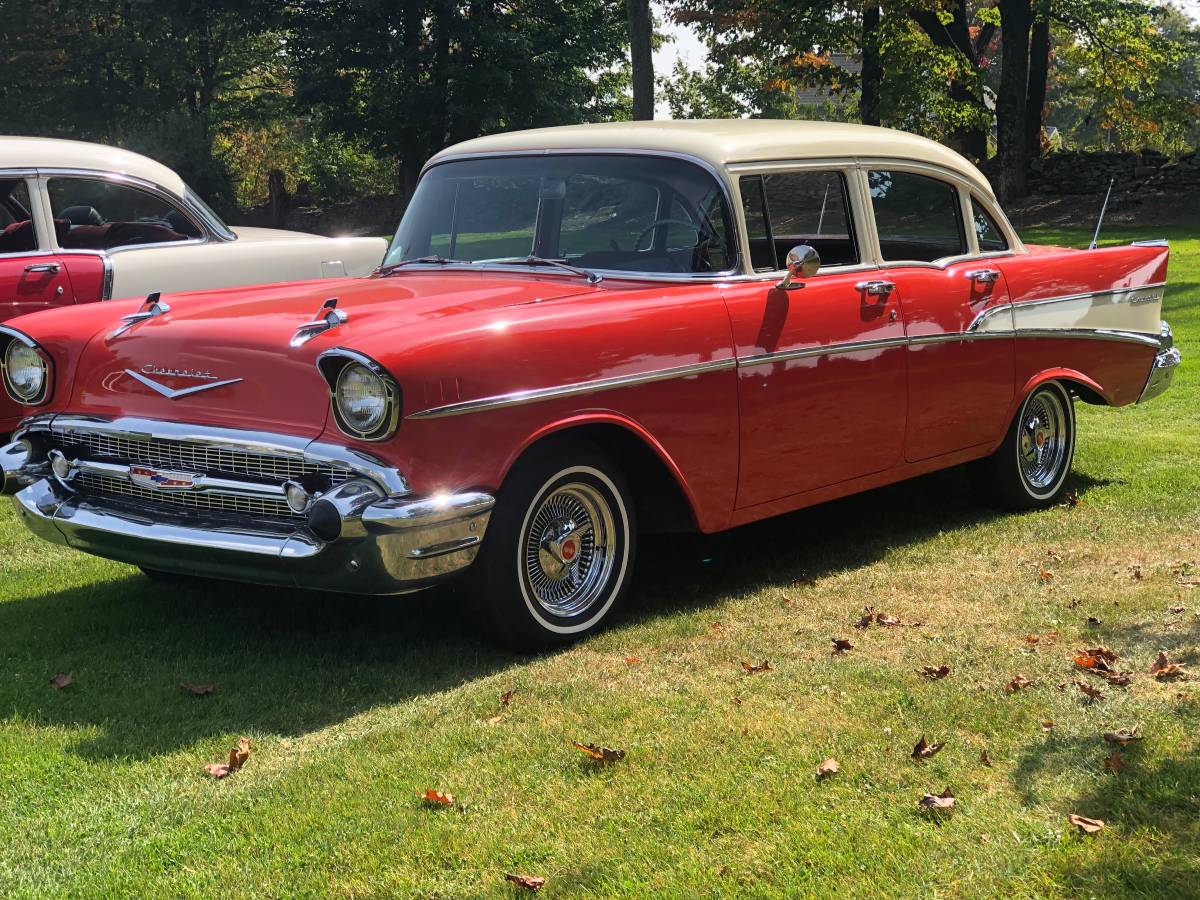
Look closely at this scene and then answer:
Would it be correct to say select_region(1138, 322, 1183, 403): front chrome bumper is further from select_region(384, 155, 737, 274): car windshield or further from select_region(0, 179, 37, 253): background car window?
select_region(0, 179, 37, 253): background car window

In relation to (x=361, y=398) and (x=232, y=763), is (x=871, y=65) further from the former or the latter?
(x=232, y=763)

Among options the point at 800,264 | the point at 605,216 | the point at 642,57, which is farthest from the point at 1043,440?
the point at 642,57

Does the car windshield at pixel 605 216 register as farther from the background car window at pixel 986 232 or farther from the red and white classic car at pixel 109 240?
the red and white classic car at pixel 109 240

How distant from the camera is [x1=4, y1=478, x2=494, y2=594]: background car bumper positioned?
433 centimetres

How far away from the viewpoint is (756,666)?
473 cm

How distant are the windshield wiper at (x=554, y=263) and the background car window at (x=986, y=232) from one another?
228cm

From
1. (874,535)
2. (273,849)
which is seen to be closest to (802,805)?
(273,849)

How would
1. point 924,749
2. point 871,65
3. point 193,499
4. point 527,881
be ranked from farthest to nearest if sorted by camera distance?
point 871,65 → point 193,499 → point 924,749 → point 527,881

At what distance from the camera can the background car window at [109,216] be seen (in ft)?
26.7

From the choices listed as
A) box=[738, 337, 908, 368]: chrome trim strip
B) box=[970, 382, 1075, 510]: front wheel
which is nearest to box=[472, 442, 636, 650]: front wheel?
box=[738, 337, 908, 368]: chrome trim strip

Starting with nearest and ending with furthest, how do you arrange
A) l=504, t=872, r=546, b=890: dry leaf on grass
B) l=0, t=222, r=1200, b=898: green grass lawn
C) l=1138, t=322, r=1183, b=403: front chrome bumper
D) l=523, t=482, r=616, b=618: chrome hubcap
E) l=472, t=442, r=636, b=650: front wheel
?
l=504, t=872, r=546, b=890: dry leaf on grass
l=0, t=222, r=1200, b=898: green grass lawn
l=472, t=442, r=636, b=650: front wheel
l=523, t=482, r=616, b=618: chrome hubcap
l=1138, t=322, r=1183, b=403: front chrome bumper

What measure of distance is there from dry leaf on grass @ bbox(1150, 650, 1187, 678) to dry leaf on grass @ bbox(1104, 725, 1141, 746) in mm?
535

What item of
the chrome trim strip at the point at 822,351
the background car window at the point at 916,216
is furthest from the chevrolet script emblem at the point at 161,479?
the background car window at the point at 916,216

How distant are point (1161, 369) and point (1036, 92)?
25170 millimetres
